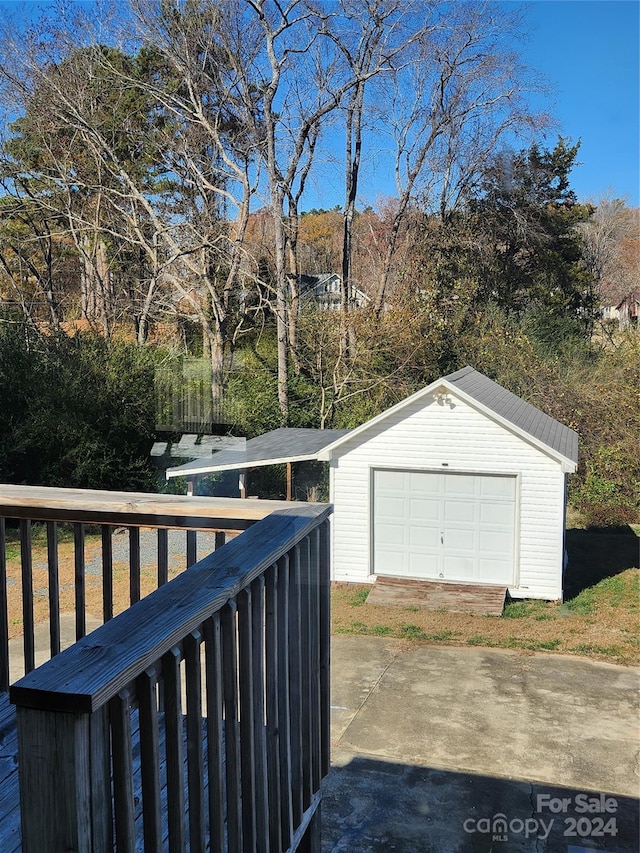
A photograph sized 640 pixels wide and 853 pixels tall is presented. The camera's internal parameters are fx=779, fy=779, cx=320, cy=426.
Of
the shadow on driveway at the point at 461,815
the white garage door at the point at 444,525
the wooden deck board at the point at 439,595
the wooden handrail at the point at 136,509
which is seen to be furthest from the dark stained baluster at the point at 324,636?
the white garage door at the point at 444,525

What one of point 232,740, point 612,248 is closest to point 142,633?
point 232,740

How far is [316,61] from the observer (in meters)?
14.8

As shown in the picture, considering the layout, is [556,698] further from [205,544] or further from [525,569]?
[205,544]

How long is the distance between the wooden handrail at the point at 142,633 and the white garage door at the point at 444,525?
27.6 ft

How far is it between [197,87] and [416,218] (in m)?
5.19

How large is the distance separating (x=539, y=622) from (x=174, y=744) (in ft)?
27.2

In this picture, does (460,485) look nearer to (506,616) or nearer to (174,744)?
(506,616)

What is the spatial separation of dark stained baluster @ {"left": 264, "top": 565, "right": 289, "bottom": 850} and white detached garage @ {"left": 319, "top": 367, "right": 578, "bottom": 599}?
26.5 ft

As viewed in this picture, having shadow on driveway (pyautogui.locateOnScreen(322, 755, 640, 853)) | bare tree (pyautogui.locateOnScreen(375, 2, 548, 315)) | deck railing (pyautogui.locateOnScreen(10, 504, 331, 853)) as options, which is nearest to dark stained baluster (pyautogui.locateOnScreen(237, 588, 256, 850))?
deck railing (pyautogui.locateOnScreen(10, 504, 331, 853))

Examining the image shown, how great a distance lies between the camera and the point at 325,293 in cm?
1619

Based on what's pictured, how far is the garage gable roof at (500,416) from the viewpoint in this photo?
9.49 metres

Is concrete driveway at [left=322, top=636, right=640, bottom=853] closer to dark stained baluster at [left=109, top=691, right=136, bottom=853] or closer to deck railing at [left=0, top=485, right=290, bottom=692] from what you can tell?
deck railing at [left=0, top=485, right=290, bottom=692]

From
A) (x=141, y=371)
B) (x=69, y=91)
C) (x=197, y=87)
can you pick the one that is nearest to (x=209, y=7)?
(x=197, y=87)

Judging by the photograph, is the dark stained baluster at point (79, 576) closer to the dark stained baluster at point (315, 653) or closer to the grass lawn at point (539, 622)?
the dark stained baluster at point (315, 653)
